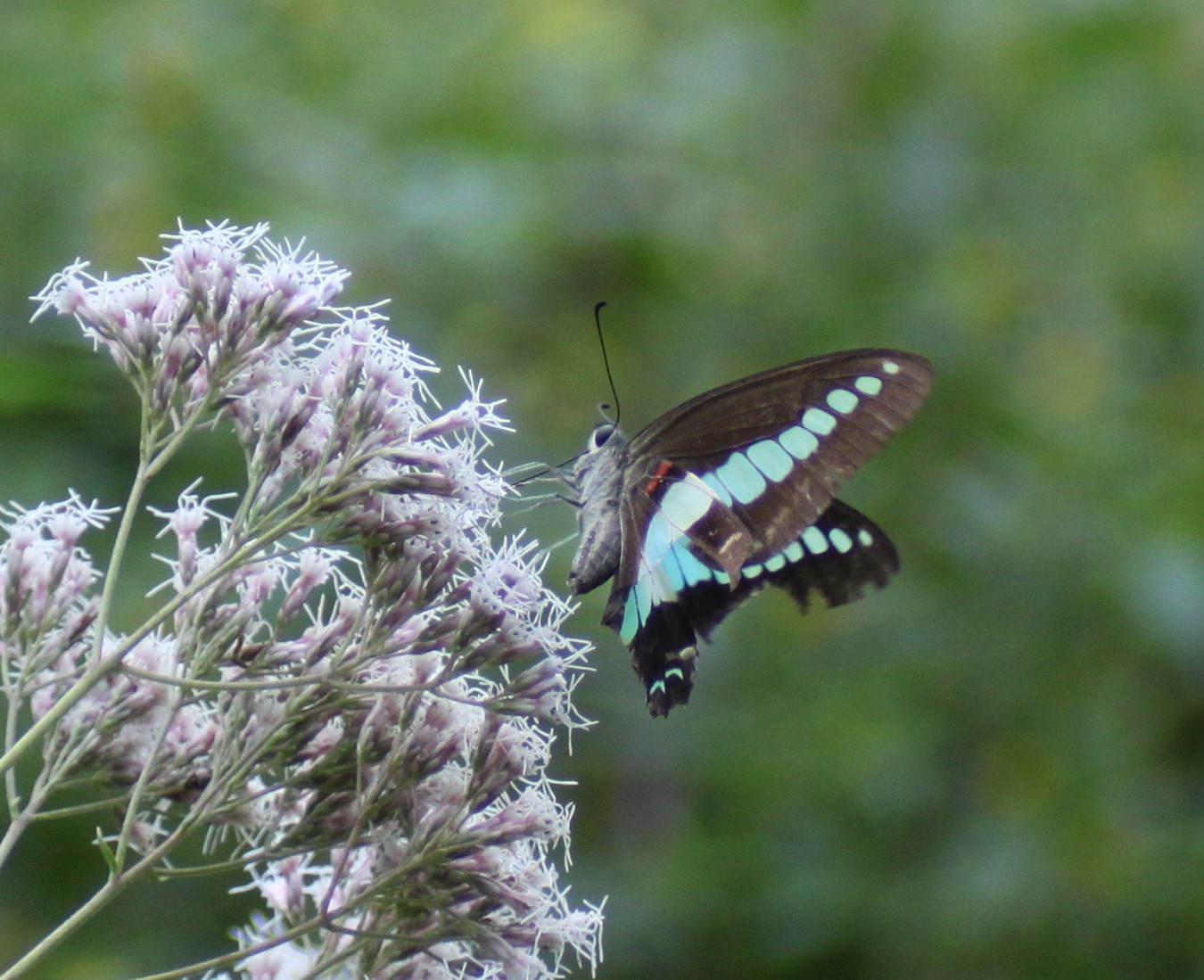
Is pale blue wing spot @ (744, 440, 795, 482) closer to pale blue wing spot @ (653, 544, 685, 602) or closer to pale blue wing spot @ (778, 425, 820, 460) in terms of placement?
pale blue wing spot @ (778, 425, 820, 460)

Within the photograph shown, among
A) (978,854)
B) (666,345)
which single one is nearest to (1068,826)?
(978,854)

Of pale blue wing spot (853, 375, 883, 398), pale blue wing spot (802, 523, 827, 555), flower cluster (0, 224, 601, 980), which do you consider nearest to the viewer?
flower cluster (0, 224, 601, 980)

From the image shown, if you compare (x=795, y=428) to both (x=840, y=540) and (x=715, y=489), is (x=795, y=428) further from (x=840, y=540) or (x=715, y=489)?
(x=840, y=540)

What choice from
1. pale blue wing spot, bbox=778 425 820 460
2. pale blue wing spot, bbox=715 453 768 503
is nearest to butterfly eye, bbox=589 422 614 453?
pale blue wing spot, bbox=715 453 768 503

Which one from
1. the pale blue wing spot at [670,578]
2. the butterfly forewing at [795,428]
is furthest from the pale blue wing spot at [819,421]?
the pale blue wing spot at [670,578]

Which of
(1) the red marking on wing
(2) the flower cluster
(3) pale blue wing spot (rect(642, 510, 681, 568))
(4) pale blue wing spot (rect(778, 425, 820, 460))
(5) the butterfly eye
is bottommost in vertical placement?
(2) the flower cluster

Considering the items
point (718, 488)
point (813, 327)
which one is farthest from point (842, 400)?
point (813, 327)
